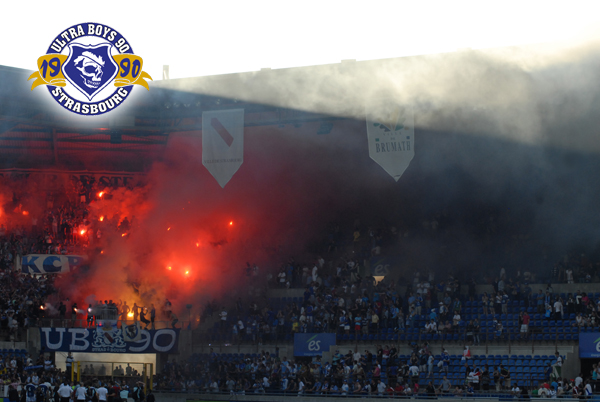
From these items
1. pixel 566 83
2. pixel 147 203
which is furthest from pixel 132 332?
pixel 566 83

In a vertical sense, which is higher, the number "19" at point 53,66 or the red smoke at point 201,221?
the number "19" at point 53,66

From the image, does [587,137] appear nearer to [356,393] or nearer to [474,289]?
[474,289]

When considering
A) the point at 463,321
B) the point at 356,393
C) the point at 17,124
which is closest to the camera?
the point at 356,393

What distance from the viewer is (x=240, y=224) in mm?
33062

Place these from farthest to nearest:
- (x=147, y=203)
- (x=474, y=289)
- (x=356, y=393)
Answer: (x=147, y=203) < (x=474, y=289) < (x=356, y=393)

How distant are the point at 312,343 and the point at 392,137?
7.66 meters

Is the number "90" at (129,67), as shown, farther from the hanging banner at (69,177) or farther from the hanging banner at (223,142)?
the hanging banner at (69,177)

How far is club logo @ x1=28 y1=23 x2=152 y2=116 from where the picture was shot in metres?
24.5

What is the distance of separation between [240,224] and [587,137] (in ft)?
50.2

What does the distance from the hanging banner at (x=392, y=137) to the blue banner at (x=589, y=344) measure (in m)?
7.30

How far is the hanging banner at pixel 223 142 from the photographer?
79.6ft

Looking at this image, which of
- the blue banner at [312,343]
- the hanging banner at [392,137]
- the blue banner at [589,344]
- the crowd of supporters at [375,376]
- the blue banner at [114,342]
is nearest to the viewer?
the crowd of supporters at [375,376]

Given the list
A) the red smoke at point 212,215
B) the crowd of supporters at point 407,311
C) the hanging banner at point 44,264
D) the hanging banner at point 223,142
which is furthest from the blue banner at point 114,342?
the hanging banner at point 223,142

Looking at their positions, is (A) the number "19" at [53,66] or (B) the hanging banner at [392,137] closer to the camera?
(B) the hanging banner at [392,137]
